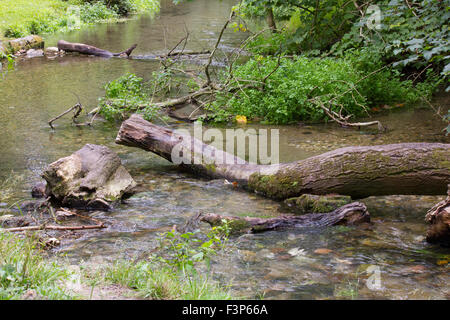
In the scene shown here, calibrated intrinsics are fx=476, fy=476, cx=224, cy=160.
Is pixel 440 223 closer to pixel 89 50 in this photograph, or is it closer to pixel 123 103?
pixel 123 103

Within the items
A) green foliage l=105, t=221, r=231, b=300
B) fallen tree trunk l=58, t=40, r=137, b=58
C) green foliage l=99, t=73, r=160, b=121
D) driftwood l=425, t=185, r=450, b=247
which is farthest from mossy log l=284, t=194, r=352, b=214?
fallen tree trunk l=58, t=40, r=137, b=58

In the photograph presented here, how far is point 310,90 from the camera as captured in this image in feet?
29.5

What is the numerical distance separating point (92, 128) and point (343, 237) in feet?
19.4

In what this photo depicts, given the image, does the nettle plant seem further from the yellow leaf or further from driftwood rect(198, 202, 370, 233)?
the yellow leaf

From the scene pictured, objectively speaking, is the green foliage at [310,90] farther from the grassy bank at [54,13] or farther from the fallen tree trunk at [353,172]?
the grassy bank at [54,13]

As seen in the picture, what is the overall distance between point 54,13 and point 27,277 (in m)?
23.3

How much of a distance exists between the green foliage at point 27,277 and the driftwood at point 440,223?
325 cm

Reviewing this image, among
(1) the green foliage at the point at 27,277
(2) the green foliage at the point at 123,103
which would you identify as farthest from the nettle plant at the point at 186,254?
(2) the green foliage at the point at 123,103

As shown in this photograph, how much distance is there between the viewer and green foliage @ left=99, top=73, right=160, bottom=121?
355 inches

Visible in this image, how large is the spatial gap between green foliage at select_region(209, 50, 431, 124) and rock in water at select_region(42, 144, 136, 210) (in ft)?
11.7

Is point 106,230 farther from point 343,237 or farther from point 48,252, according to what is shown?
point 343,237

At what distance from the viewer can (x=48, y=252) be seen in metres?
4.27
